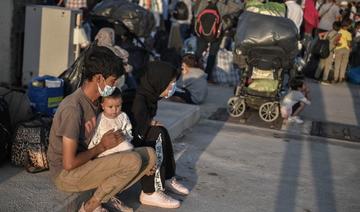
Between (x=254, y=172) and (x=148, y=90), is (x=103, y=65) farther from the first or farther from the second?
(x=254, y=172)

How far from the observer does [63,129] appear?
3.77 m

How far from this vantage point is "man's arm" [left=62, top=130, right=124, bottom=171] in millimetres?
3748

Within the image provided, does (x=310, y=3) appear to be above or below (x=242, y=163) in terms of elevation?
above

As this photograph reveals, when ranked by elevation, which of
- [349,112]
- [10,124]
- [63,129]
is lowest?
[349,112]

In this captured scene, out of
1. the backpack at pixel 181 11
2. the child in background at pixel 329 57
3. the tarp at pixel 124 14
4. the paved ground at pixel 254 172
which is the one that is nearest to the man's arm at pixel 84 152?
the paved ground at pixel 254 172

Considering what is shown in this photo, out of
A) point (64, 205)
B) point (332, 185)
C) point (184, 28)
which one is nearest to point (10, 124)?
point (64, 205)

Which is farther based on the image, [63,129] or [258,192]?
[258,192]

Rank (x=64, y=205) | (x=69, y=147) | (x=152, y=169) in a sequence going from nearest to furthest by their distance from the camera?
(x=69, y=147)
(x=64, y=205)
(x=152, y=169)

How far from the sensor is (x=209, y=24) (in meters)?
11.3

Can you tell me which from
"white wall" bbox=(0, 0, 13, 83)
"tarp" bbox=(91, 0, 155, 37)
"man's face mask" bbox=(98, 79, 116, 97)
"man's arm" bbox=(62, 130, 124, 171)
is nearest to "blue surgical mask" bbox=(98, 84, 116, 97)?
"man's face mask" bbox=(98, 79, 116, 97)

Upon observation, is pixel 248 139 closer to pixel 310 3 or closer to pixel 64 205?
pixel 64 205

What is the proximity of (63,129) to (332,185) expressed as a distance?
3.08 m

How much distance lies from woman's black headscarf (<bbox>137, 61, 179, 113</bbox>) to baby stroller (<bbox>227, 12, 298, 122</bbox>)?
147 inches

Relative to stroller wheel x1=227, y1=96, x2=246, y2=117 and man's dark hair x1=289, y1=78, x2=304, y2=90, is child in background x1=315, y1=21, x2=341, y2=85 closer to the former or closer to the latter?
man's dark hair x1=289, y1=78, x2=304, y2=90
